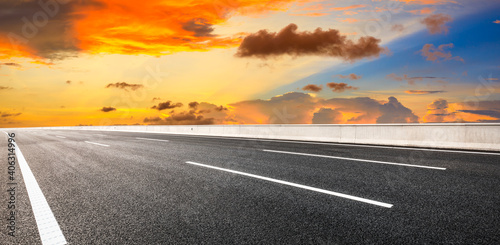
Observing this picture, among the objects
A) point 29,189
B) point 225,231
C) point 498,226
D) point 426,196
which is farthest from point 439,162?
point 29,189

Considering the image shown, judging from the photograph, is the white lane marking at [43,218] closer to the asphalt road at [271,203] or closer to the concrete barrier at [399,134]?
the asphalt road at [271,203]

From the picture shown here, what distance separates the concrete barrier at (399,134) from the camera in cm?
963

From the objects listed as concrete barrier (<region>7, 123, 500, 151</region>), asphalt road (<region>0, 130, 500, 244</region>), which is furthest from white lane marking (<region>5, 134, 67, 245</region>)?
concrete barrier (<region>7, 123, 500, 151</region>)

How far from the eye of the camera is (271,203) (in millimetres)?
4082

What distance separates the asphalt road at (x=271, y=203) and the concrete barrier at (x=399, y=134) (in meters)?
2.89

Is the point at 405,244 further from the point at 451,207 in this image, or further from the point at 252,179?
the point at 252,179

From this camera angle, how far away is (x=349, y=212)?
3668 mm

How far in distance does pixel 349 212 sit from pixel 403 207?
79 cm

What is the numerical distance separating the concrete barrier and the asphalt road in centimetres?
289

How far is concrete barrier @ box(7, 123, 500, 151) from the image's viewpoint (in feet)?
31.6

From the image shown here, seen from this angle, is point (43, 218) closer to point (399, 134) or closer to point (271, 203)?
point (271, 203)

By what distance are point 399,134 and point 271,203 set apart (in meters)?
9.35

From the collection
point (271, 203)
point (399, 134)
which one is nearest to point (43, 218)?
point (271, 203)

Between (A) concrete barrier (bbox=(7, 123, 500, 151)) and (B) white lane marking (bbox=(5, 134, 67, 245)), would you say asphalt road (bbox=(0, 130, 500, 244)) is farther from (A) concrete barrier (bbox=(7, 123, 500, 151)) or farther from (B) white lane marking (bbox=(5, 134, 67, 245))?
(A) concrete barrier (bbox=(7, 123, 500, 151))
